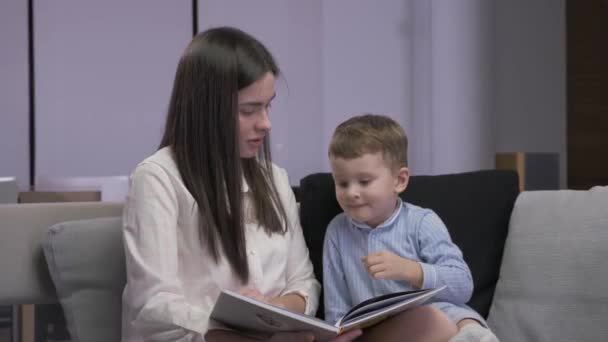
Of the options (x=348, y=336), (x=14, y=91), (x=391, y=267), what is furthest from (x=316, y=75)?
(x=348, y=336)

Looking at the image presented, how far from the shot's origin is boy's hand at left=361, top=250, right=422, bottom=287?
1555 mm

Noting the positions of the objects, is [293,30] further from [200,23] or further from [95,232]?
[95,232]

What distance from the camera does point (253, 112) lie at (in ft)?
5.32

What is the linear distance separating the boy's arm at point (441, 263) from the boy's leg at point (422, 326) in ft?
0.28

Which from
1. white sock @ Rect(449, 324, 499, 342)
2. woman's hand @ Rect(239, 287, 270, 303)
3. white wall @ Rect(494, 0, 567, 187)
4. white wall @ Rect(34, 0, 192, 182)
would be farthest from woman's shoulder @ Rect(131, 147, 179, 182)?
white wall @ Rect(494, 0, 567, 187)

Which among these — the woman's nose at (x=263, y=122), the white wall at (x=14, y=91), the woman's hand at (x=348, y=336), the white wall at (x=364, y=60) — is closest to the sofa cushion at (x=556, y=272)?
the woman's hand at (x=348, y=336)

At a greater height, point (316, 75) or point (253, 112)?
point (316, 75)

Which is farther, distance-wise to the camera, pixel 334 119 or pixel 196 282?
pixel 334 119

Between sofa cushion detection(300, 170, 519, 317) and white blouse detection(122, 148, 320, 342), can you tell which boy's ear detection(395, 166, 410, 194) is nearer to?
sofa cushion detection(300, 170, 519, 317)

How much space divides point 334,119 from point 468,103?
712 millimetres

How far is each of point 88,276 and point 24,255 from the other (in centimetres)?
14

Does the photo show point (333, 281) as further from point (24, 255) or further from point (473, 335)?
point (24, 255)

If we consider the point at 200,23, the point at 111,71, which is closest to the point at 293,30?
the point at 200,23

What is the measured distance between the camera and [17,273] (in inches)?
66.3
